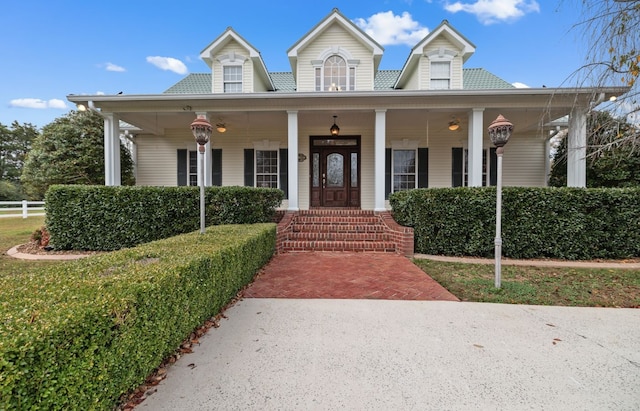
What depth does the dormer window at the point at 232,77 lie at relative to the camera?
9.84 m

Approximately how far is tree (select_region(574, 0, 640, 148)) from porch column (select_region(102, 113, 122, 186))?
35.3 ft

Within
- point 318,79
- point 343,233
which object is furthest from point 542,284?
point 318,79

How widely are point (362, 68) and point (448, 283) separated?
25.2 feet

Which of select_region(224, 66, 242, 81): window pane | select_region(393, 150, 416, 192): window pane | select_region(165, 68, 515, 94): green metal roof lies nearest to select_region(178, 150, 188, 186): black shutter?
select_region(165, 68, 515, 94): green metal roof

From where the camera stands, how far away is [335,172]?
10609mm

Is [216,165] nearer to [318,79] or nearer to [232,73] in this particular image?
[232,73]

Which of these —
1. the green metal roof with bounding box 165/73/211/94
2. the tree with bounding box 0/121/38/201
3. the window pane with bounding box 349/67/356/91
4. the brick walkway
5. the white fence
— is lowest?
the brick walkway

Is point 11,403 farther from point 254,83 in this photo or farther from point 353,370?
point 254,83

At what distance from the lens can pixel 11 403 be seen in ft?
3.54

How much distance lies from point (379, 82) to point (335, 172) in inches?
186

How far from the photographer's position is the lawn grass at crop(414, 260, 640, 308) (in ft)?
12.4

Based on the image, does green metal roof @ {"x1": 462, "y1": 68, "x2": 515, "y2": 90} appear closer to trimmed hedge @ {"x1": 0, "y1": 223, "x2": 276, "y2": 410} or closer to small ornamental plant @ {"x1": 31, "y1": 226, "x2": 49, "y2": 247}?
trimmed hedge @ {"x1": 0, "y1": 223, "x2": 276, "y2": 410}

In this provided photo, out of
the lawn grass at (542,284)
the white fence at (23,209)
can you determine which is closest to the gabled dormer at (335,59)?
the lawn grass at (542,284)

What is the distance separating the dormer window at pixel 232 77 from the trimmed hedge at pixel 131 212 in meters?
4.80
